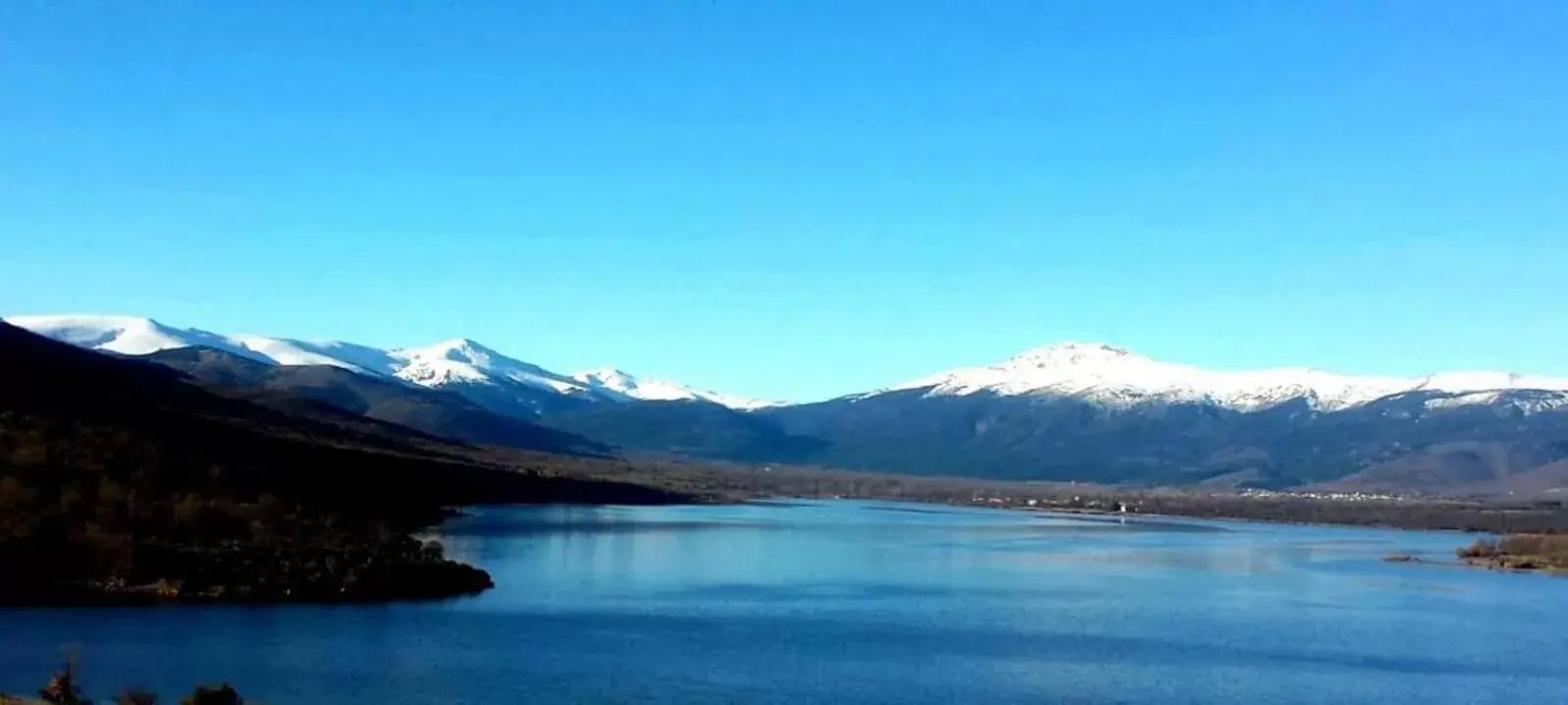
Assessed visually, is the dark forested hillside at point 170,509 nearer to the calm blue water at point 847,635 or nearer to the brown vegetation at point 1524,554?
the calm blue water at point 847,635

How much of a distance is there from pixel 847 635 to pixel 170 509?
1064 inches

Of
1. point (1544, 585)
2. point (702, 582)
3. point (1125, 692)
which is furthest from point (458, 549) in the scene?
point (1544, 585)

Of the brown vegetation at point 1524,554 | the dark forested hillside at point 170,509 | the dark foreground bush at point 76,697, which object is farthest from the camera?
the brown vegetation at point 1524,554

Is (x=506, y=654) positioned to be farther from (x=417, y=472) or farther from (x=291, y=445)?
(x=417, y=472)

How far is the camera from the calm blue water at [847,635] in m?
40.3

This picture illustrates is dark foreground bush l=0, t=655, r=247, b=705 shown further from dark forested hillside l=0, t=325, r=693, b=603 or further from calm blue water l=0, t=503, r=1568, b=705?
dark forested hillside l=0, t=325, r=693, b=603

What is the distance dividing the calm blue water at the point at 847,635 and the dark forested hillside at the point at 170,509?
→ 388cm

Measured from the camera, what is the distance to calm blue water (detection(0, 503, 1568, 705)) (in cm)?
4031

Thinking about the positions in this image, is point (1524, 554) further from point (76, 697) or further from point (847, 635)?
point (76, 697)

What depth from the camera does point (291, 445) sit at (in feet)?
349

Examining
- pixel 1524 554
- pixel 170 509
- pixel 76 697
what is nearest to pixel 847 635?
pixel 76 697

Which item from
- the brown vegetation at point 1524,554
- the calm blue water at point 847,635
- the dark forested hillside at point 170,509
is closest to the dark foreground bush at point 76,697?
the calm blue water at point 847,635

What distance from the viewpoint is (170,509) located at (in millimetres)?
62719

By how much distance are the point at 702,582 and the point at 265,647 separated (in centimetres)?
2909
